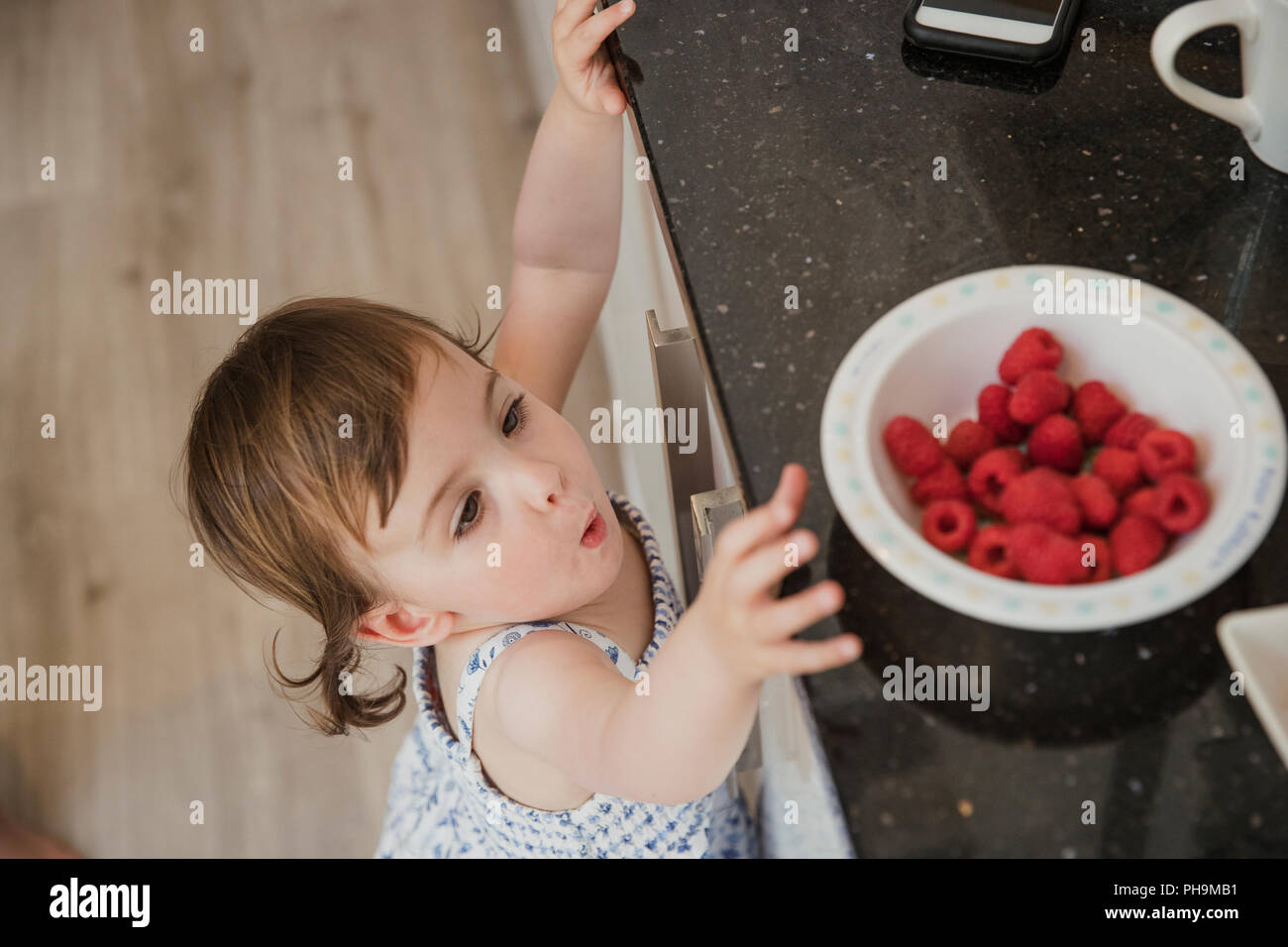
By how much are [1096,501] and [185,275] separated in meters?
1.76

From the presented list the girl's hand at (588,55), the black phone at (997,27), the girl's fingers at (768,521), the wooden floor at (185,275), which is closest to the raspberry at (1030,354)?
the girl's fingers at (768,521)

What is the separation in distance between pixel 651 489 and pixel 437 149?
102cm

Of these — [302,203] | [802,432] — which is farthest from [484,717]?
[302,203]

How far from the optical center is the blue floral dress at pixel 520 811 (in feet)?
2.73

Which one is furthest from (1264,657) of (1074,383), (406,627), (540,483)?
(406,627)

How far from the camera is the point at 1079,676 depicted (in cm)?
50

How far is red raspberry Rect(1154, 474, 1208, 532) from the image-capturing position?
49cm

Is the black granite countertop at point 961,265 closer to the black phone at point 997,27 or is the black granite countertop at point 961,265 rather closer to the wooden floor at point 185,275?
the black phone at point 997,27

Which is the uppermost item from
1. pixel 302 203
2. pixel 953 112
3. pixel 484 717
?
pixel 302 203

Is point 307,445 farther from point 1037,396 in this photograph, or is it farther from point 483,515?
point 1037,396

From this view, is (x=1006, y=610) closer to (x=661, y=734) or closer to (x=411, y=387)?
(x=661, y=734)

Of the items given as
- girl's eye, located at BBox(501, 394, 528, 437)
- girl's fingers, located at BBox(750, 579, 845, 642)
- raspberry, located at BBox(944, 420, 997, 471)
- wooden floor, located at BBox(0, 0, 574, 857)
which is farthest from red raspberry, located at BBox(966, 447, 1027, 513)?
wooden floor, located at BBox(0, 0, 574, 857)

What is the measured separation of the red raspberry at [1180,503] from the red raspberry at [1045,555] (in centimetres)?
4

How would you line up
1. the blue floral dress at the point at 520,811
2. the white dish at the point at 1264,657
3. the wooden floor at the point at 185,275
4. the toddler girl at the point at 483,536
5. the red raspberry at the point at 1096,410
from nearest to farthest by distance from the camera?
the white dish at the point at 1264,657 < the red raspberry at the point at 1096,410 < the toddler girl at the point at 483,536 < the blue floral dress at the point at 520,811 < the wooden floor at the point at 185,275
